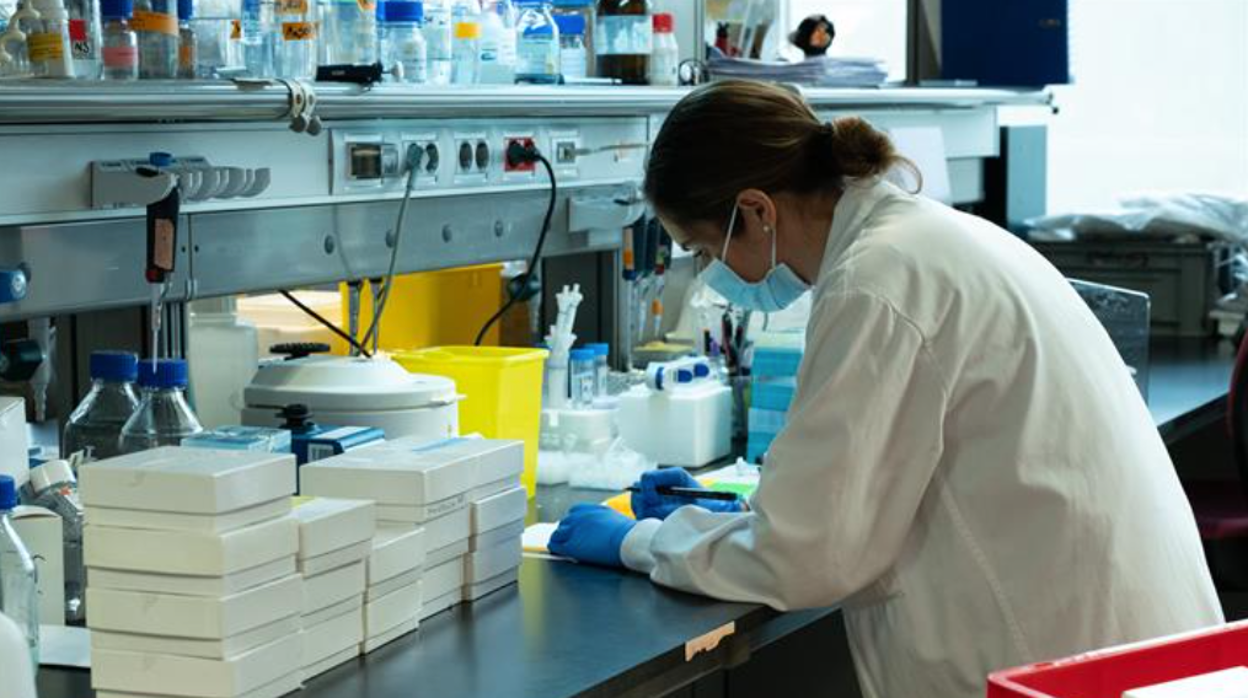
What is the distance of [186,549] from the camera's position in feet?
5.31

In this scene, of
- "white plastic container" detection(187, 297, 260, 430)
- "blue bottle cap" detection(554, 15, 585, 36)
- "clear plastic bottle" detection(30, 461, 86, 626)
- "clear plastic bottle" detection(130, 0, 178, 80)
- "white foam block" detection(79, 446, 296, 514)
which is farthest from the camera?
"blue bottle cap" detection(554, 15, 585, 36)

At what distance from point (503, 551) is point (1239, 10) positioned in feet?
11.6

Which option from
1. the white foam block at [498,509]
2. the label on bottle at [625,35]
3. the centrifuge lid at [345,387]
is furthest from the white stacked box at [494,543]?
the label on bottle at [625,35]

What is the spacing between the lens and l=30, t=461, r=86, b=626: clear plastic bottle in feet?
6.46

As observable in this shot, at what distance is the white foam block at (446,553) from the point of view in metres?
1.98

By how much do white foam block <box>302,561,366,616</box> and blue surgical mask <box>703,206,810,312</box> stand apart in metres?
0.64

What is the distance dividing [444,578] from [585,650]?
22 centimetres

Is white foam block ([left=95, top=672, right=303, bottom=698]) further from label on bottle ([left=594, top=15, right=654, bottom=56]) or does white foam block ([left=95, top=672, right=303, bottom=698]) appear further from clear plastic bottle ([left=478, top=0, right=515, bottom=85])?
label on bottle ([left=594, top=15, right=654, bottom=56])

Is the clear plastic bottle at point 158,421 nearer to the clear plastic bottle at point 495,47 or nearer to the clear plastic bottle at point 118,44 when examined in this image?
the clear plastic bottle at point 118,44

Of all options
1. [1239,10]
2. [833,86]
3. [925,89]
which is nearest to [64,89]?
[833,86]

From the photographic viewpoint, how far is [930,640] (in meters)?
2.01

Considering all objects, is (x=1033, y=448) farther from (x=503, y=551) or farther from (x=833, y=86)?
(x=833, y=86)

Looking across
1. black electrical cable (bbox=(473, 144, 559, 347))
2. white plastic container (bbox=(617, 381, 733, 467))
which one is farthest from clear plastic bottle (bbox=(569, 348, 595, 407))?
black electrical cable (bbox=(473, 144, 559, 347))

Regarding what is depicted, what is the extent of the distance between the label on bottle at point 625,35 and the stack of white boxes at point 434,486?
1283 mm
